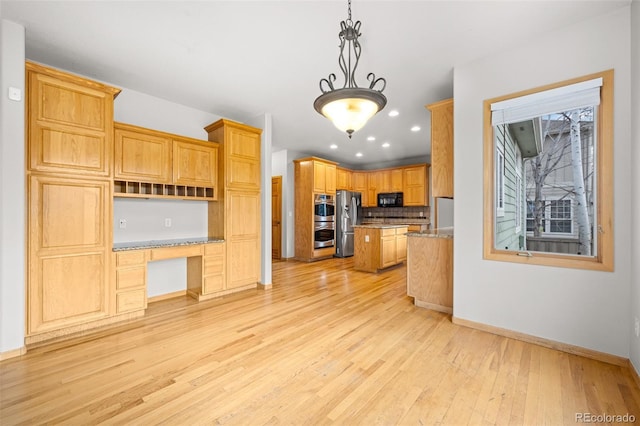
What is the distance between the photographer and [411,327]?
292 cm

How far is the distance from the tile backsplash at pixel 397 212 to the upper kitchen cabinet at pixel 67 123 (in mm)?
6887

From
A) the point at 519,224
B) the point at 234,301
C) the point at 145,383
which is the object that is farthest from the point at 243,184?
the point at 519,224

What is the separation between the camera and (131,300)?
3.14m

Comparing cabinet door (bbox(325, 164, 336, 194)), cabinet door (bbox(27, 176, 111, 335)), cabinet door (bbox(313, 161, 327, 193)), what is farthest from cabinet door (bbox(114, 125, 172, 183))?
cabinet door (bbox(325, 164, 336, 194))

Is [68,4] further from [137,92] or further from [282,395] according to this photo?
[282,395]

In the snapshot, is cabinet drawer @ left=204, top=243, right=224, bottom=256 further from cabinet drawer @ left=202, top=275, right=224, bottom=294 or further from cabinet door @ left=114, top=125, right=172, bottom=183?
cabinet door @ left=114, top=125, right=172, bottom=183

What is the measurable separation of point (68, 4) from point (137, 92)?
1566mm

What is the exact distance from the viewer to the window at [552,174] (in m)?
2.25

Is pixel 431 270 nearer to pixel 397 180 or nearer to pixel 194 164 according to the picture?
pixel 194 164

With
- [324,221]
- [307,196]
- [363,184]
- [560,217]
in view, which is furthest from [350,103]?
[363,184]

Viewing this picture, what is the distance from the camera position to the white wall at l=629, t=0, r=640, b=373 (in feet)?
6.52

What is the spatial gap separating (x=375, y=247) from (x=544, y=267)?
3.13 m

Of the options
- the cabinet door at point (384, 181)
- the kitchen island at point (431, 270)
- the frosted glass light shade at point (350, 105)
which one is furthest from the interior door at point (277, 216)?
the frosted glass light shade at point (350, 105)

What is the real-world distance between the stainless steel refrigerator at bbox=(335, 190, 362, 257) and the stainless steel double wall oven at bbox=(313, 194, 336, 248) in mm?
131
